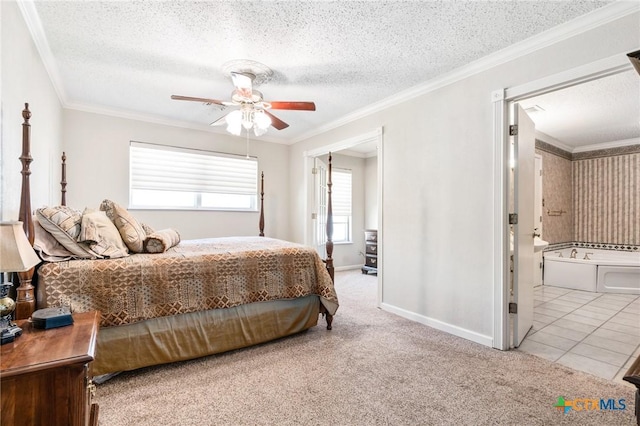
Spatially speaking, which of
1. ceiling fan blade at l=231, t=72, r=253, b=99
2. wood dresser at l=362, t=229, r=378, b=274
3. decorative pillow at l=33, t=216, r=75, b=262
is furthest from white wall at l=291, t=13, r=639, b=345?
decorative pillow at l=33, t=216, r=75, b=262

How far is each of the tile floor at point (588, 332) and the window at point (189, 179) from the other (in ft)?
13.9

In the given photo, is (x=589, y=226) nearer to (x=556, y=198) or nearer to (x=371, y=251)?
(x=556, y=198)

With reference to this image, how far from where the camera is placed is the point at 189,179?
4672 mm

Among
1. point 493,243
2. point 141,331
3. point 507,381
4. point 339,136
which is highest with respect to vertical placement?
point 339,136

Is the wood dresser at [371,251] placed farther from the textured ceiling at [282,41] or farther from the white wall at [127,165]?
the textured ceiling at [282,41]

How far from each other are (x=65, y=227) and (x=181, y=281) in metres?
0.79

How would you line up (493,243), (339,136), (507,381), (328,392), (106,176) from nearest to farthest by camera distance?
(328,392) → (507,381) → (493,243) → (106,176) → (339,136)

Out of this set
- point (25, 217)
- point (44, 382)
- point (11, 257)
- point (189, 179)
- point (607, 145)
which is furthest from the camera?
point (607, 145)

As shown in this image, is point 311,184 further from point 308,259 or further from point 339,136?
point 308,259

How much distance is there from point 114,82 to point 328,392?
3587 millimetres

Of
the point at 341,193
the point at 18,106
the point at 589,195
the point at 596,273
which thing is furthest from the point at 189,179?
the point at 589,195

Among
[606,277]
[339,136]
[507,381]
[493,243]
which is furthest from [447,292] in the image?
[606,277]

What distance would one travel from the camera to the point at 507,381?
6.90 ft

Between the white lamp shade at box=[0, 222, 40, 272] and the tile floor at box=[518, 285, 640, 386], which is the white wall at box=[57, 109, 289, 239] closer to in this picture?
the white lamp shade at box=[0, 222, 40, 272]
